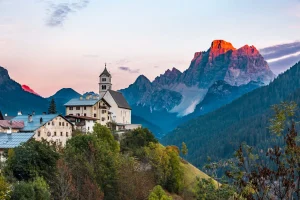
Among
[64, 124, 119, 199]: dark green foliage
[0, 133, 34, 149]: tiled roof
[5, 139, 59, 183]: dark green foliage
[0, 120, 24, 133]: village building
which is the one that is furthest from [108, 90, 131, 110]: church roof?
[5, 139, 59, 183]: dark green foliage

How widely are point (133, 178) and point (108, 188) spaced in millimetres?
4774

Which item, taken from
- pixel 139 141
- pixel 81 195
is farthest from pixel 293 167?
pixel 139 141

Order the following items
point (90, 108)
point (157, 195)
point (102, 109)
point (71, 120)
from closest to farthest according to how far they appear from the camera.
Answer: point (157, 195) → point (71, 120) → point (90, 108) → point (102, 109)

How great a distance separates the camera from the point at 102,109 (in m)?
109

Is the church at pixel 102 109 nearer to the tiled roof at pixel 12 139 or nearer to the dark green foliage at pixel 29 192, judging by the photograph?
the tiled roof at pixel 12 139

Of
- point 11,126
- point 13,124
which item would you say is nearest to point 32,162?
point 11,126

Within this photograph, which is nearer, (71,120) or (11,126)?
(11,126)

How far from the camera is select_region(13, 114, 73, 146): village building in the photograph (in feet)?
278

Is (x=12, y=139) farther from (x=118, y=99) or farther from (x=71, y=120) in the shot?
(x=118, y=99)

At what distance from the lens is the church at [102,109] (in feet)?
343

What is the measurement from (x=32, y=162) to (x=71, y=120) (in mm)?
40119

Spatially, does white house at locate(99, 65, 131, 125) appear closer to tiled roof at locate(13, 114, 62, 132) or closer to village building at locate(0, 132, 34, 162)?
tiled roof at locate(13, 114, 62, 132)

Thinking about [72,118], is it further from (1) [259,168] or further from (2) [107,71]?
(1) [259,168]

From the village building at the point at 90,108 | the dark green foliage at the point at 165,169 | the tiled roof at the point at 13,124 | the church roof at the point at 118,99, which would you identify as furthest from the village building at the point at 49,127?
the church roof at the point at 118,99
